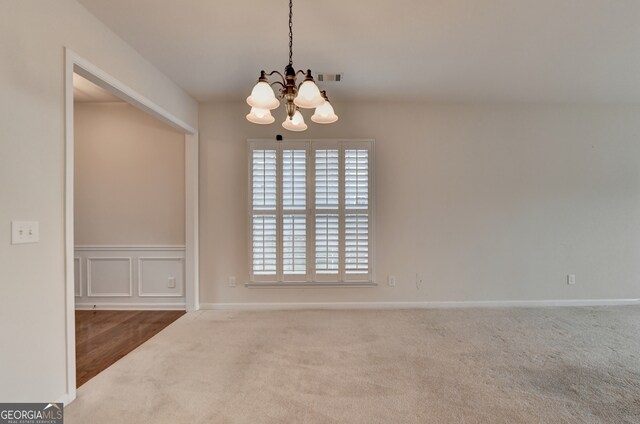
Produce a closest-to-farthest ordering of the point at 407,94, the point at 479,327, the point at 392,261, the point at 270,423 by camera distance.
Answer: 1. the point at 270,423
2. the point at 479,327
3. the point at 407,94
4. the point at 392,261

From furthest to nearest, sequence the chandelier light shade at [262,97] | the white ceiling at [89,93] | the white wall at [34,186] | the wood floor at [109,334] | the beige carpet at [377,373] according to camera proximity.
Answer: the white ceiling at [89,93] < the wood floor at [109,334] < the beige carpet at [377,373] < the chandelier light shade at [262,97] < the white wall at [34,186]

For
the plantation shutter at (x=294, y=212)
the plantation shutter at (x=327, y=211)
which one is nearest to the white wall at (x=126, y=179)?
the plantation shutter at (x=294, y=212)

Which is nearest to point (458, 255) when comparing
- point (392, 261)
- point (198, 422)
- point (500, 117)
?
point (392, 261)

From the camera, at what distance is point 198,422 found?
1683 millimetres

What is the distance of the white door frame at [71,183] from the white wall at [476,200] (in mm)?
130

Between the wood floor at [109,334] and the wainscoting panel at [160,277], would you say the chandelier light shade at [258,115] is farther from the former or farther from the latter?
the wainscoting panel at [160,277]

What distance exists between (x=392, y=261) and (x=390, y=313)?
0.64m

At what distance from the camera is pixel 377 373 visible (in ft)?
7.14

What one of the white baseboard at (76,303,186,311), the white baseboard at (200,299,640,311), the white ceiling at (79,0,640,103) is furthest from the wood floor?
the white ceiling at (79,0,640,103)

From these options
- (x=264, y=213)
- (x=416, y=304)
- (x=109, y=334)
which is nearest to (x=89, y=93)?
(x=264, y=213)

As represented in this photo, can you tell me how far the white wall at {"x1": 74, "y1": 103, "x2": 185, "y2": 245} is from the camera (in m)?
3.69

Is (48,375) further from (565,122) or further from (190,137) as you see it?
(565,122)

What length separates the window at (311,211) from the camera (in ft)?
11.7

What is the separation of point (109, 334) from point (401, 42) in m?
3.95
